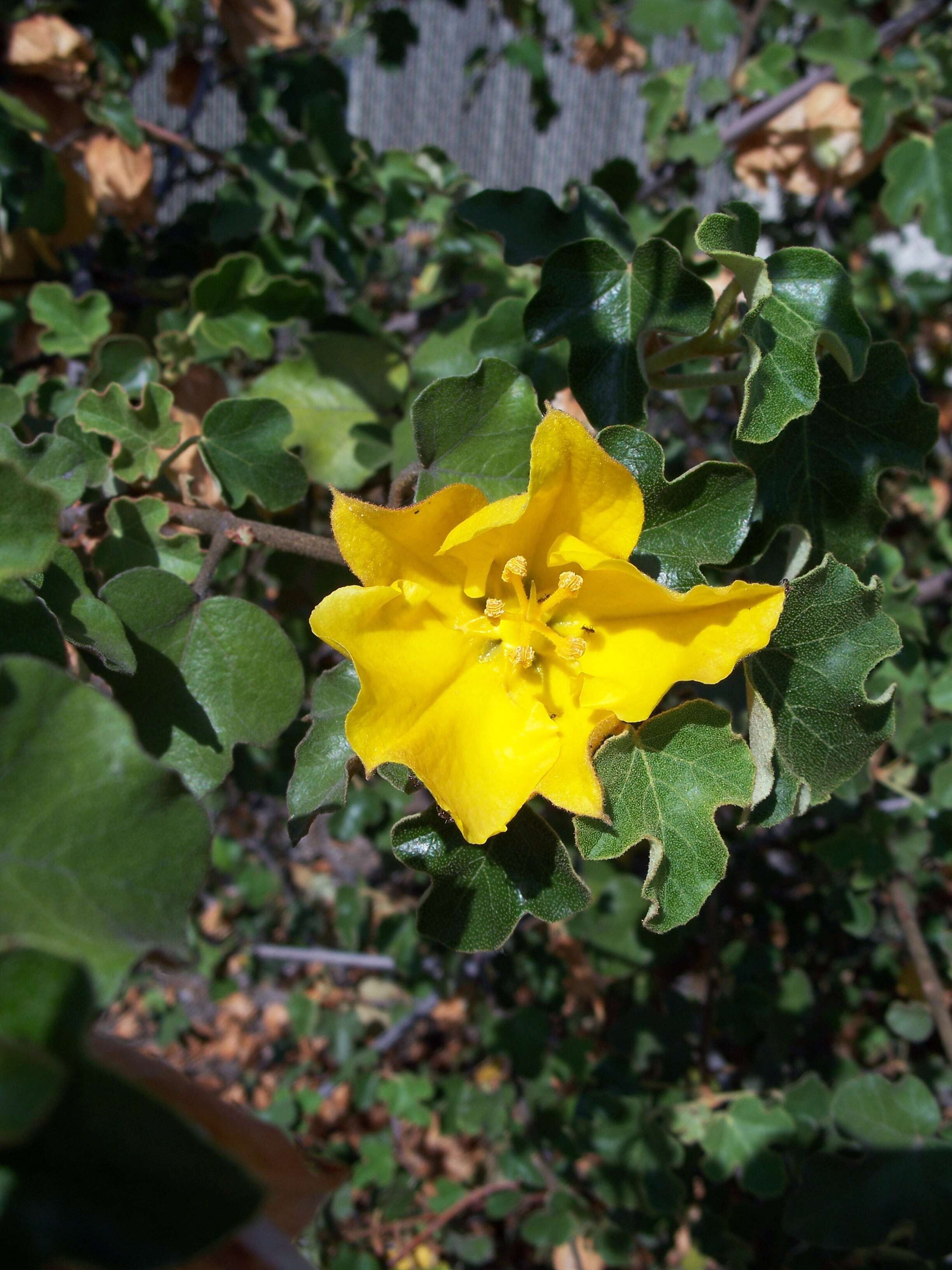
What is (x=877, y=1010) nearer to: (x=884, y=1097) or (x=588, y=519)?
(x=884, y=1097)

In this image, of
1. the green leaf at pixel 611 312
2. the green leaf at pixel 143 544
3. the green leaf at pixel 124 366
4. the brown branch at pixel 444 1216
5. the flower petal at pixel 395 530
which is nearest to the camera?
the flower petal at pixel 395 530

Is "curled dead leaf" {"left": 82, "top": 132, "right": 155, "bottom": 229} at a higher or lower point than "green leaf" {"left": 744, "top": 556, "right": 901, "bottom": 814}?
higher

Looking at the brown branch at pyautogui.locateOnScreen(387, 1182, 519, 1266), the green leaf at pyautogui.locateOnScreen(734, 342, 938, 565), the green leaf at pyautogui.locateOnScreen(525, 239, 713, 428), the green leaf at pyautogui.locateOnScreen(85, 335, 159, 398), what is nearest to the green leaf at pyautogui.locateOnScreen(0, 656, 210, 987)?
the green leaf at pyautogui.locateOnScreen(525, 239, 713, 428)

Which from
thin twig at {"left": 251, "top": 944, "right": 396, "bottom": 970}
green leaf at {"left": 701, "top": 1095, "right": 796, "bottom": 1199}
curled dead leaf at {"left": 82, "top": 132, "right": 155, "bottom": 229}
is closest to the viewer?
green leaf at {"left": 701, "top": 1095, "right": 796, "bottom": 1199}

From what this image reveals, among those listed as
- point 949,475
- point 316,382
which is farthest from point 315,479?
point 949,475

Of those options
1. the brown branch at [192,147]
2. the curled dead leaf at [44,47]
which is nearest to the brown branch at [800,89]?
the brown branch at [192,147]

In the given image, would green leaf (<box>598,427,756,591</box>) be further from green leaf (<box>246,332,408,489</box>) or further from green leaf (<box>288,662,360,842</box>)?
green leaf (<box>246,332,408,489</box>)

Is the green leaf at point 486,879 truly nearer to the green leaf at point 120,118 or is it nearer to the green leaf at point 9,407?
the green leaf at point 9,407

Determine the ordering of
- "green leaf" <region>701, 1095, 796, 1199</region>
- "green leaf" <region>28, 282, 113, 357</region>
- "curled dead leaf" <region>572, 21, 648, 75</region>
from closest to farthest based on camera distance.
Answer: "green leaf" <region>28, 282, 113, 357</region>
"green leaf" <region>701, 1095, 796, 1199</region>
"curled dead leaf" <region>572, 21, 648, 75</region>
